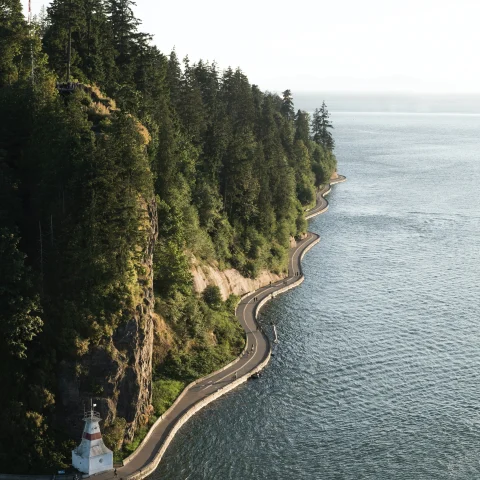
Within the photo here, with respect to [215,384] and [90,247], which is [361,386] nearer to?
[215,384]

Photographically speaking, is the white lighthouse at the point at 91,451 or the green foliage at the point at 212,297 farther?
the green foliage at the point at 212,297

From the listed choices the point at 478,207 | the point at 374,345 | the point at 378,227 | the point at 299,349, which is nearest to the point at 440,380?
the point at 374,345

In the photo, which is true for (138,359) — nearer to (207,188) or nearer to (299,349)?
(299,349)

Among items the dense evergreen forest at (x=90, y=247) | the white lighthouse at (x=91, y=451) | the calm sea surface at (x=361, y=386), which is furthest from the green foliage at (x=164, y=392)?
the white lighthouse at (x=91, y=451)

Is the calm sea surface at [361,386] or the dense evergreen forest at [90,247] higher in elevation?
the dense evergreen forest at [90,247]

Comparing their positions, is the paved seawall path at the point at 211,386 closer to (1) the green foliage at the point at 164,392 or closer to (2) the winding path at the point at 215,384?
(2) the winding path at the point at 215,384

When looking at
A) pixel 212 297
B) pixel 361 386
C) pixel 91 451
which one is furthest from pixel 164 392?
pixel 212 297

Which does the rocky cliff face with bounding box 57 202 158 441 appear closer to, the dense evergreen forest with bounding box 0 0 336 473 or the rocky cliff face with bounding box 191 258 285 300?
the dense evergreen forest with bounding box 0 0 336 473
